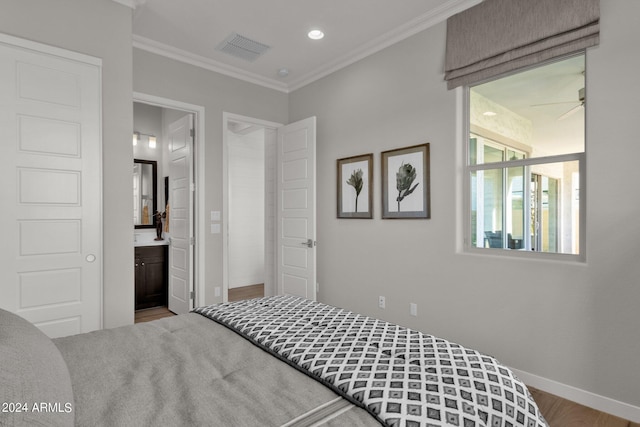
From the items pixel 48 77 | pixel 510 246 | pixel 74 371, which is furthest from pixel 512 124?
pixel 48 77

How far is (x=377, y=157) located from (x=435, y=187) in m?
0.70

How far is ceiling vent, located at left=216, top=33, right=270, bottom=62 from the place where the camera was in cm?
329

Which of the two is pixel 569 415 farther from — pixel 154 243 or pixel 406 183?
pixel 154 243

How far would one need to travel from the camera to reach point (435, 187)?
2.94m

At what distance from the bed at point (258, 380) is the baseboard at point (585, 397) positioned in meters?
1.50

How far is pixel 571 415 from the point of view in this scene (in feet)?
6.82

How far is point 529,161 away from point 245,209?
14.7 feet

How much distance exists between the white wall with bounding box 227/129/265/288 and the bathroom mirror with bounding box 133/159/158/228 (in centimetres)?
124

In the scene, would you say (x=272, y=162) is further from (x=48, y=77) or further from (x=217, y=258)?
(x=48, y=77)

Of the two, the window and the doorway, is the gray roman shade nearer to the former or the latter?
the window

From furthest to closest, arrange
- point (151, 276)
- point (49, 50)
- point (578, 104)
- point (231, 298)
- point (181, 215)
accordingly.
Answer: point (231, 298), point (151, 276), point (181, 215), point (49, 50), point (578, 104)

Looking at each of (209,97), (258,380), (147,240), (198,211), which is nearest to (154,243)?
(147,240)

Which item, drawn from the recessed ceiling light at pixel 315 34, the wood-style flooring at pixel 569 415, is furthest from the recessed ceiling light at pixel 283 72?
the wood-style flooring at pixel 569 415

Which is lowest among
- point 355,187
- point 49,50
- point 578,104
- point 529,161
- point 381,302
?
point 381,302
